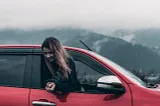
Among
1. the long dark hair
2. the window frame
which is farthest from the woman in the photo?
the window frame

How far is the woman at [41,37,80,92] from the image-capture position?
5730mm

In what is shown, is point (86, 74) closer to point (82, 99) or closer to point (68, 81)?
point (68, 81)

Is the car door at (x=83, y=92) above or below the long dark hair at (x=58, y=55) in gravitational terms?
below

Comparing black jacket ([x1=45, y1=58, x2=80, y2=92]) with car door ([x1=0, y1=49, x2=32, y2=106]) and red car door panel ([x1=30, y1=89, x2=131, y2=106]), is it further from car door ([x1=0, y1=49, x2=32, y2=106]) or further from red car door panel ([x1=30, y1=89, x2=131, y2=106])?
car door ([x1=0, y1=49, x2=32, y2=106])

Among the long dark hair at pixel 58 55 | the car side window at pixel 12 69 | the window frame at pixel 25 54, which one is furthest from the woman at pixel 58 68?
the car side window at pixel 12 69

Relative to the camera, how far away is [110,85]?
5535mm

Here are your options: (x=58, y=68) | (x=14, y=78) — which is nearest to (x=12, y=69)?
(x=14, y=78)

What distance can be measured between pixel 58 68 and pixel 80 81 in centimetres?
33

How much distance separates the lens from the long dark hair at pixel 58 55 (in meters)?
5.79

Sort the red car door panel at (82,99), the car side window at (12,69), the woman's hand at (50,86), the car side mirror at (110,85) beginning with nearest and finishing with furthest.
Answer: the car side mirror at (110,85) < the red car door panel at (82,99) < the woman's hand at (50,86) < the car side window at (12,69)

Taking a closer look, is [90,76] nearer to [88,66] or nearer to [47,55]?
[88,66]

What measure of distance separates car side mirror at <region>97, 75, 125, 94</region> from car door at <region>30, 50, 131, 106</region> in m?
0.06

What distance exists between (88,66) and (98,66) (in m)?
0.13

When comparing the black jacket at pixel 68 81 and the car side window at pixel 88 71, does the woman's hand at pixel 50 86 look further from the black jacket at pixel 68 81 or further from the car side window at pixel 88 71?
the car side window at pixel 88 71
